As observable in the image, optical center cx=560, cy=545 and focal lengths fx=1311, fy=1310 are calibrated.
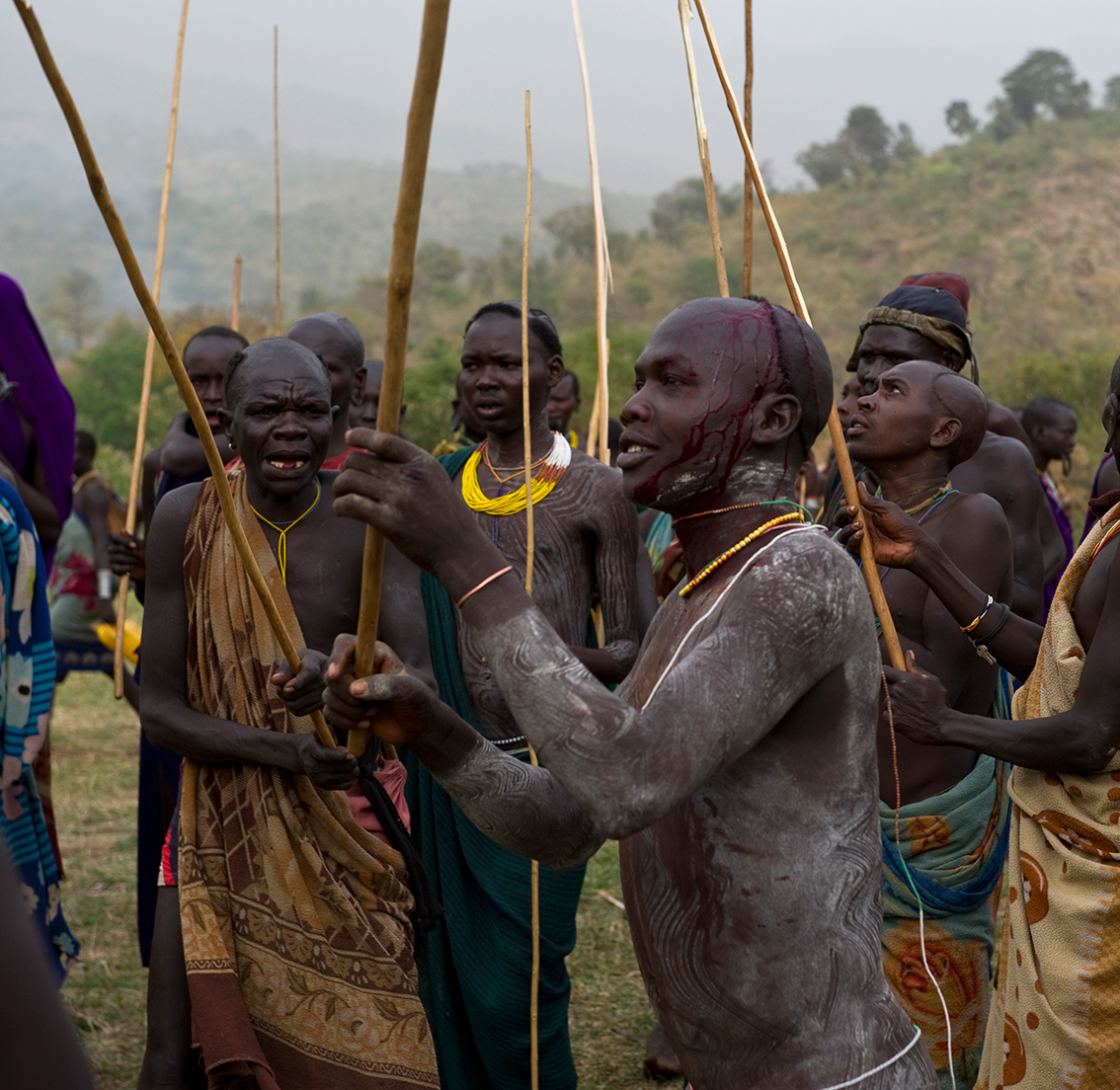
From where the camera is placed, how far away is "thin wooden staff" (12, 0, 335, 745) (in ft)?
4.96

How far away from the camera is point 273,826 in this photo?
2977 millimetres

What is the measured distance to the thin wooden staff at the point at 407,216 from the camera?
141 centimetres

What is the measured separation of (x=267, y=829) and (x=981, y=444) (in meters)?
2.37

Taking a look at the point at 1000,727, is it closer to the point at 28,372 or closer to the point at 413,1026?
the point at 413,1026

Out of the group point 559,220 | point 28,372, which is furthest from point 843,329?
point 28,372

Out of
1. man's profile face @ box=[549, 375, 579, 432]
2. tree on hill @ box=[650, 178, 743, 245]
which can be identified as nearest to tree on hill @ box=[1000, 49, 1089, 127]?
tree on hill @ box=[650, 178, 743, 245]

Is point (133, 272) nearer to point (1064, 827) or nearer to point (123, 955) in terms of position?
point (1064, 827)

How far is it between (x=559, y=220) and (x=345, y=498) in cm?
5925

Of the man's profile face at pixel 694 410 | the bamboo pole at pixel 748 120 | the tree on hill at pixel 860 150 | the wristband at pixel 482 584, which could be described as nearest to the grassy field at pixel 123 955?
the bamboo pole at pixel 748 120

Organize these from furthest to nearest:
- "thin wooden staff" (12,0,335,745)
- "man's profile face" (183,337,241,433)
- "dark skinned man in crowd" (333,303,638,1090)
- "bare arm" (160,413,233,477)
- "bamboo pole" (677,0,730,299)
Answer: "man's profile face" (183,337,241,433), "bare arm" (160,413,233,477), "dark skinned man in crowd" (333,303,638,1090), "bamboo pole" (677,0,730,299), "thin wooden staff" (12,0,335,745)

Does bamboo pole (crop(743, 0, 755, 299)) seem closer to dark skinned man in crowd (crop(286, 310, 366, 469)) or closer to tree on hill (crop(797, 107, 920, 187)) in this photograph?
dark skinned man in crowd (crop(286, 310, 366, 469))

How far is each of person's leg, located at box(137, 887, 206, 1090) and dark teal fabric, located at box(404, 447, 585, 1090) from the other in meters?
0.89

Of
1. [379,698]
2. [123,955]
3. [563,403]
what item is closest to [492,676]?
[379,698]

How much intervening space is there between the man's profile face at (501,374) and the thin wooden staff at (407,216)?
2.44 meters
